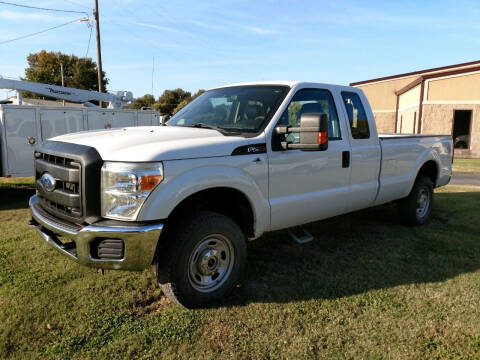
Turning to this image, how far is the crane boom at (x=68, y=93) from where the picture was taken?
35.3 ft

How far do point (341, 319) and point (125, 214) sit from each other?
198cm

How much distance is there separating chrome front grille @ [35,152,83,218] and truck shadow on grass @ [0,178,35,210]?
Answer: 14.5ft

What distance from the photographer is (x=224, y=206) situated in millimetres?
3738

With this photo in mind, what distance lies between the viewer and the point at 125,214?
293 cm

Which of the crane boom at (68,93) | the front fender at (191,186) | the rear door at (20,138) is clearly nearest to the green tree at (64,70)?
the crane boom at (68,93)

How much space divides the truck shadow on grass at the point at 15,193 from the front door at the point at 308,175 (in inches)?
223

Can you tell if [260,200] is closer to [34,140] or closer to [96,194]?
[96,194]

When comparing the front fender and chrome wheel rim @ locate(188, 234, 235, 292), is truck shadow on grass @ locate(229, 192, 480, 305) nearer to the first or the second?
chrome wheel rim @ locate(188, 234, 235, 292)

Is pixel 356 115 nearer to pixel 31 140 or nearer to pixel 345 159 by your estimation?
pixel 345 159

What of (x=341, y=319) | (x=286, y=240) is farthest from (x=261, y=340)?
(x=286, y=240)

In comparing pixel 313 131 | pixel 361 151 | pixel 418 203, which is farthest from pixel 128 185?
pixel 418 203

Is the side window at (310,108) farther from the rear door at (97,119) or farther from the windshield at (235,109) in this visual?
the rear door at (97,119)

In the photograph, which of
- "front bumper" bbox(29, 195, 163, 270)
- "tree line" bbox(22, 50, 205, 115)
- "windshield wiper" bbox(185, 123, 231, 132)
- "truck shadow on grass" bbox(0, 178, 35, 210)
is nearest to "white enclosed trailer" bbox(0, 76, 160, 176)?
"truck shadow on grass" bbox(0, 178, 35, 210)

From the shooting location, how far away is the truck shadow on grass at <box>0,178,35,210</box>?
24.9 feet
